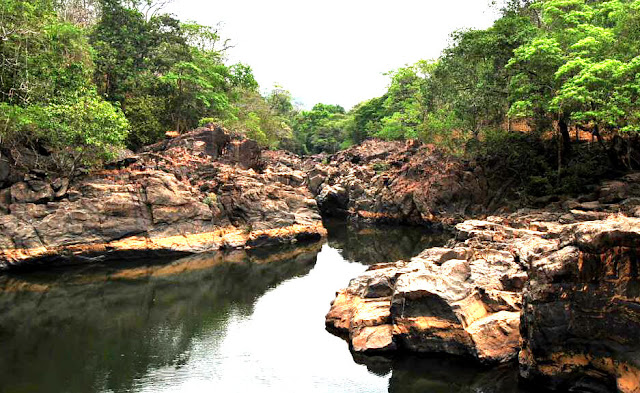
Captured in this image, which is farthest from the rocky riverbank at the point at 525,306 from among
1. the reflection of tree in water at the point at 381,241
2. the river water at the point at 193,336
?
the reflection of tree in water at the point at 381,241

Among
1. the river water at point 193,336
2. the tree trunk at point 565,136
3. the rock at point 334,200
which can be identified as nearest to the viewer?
the river water at point 193,336

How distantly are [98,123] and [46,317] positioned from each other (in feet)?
38.6

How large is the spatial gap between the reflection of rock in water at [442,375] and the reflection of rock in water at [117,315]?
6.37 m

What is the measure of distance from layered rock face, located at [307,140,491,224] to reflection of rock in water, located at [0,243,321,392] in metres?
13.5

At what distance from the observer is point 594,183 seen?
2595cm

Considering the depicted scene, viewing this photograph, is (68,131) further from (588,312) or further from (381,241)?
(588,312)

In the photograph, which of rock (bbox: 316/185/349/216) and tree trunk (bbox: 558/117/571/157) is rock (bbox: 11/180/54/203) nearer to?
rock (bbox: 316/185/349/216)

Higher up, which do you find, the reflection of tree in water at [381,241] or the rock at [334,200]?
the rock at [334,200]

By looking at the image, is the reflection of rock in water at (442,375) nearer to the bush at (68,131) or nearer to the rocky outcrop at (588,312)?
the rocky outcrop at (588,312)

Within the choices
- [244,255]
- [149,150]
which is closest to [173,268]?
[244,255]

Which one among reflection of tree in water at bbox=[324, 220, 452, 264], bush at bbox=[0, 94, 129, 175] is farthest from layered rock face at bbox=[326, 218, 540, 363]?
bush at bbox=[0, 94, 129, 175]

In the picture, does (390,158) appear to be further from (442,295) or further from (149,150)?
(442,295)

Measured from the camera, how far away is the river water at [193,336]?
40.1 ft

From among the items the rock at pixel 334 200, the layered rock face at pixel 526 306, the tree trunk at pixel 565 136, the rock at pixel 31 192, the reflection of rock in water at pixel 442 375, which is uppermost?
the tree trunk at pixel 565 136
